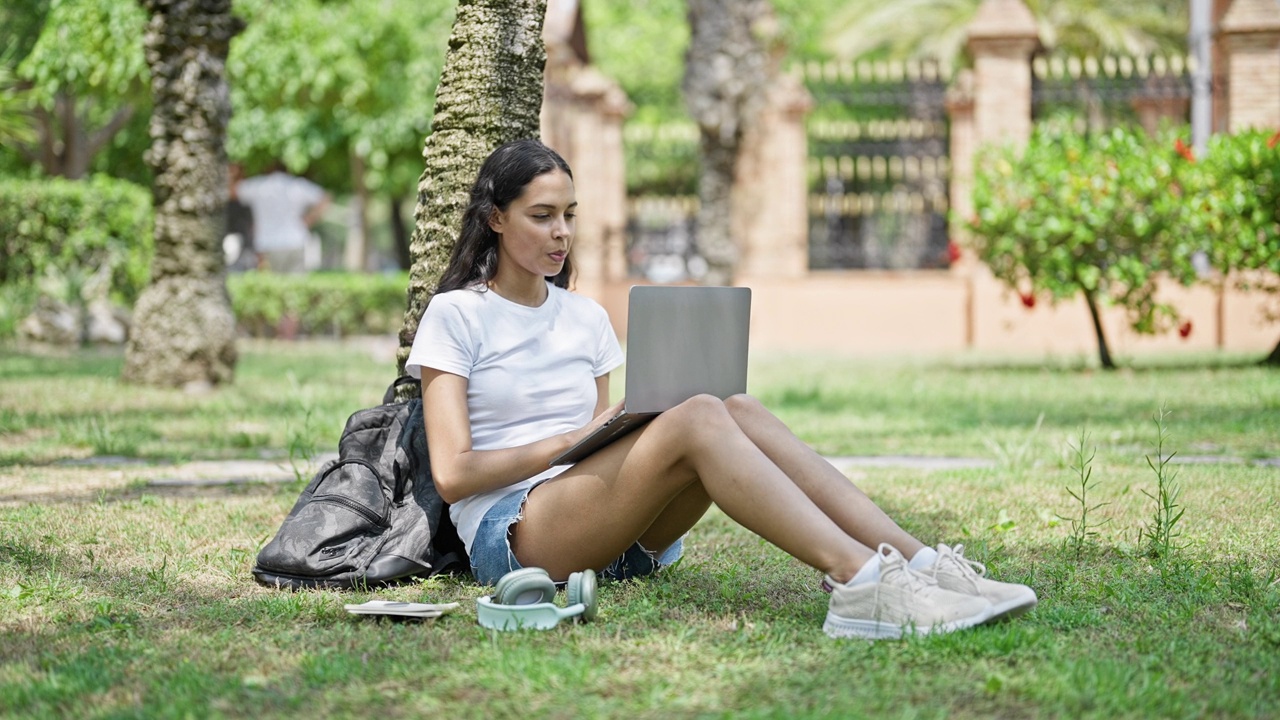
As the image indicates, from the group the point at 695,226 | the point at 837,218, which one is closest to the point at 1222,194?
the point at 837,218

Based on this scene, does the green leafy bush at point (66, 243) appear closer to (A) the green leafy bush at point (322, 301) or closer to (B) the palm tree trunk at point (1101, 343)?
(A) the green leafy bush at point (322, 301)

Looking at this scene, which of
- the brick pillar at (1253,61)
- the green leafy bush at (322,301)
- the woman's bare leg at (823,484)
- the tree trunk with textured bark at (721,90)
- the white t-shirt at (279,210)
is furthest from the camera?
the white t-shirt at (279,210)

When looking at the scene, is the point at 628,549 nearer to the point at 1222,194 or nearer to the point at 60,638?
the point at 60,638

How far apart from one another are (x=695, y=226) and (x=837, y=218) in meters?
2.20

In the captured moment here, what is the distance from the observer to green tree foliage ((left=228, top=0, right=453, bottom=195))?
69.2 ft

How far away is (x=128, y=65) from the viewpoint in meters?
17.8

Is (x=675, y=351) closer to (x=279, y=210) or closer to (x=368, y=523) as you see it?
(x=368, y=523)

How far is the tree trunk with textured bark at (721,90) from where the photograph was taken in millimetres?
16781

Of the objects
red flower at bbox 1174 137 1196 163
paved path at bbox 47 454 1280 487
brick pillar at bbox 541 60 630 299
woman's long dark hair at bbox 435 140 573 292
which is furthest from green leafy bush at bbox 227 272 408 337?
woman's long dark hair at bbox 435 140 573 292

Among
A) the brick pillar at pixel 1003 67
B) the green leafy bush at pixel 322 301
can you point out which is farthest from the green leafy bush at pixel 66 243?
the brick pillar at pixel 1003 67

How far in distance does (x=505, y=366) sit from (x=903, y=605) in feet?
4.46

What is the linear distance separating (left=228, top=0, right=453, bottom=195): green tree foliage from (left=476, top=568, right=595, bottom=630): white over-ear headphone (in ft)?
53.7

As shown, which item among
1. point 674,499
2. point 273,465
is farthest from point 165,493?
point 674,499

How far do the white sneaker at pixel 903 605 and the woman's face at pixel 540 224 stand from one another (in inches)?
51.3
